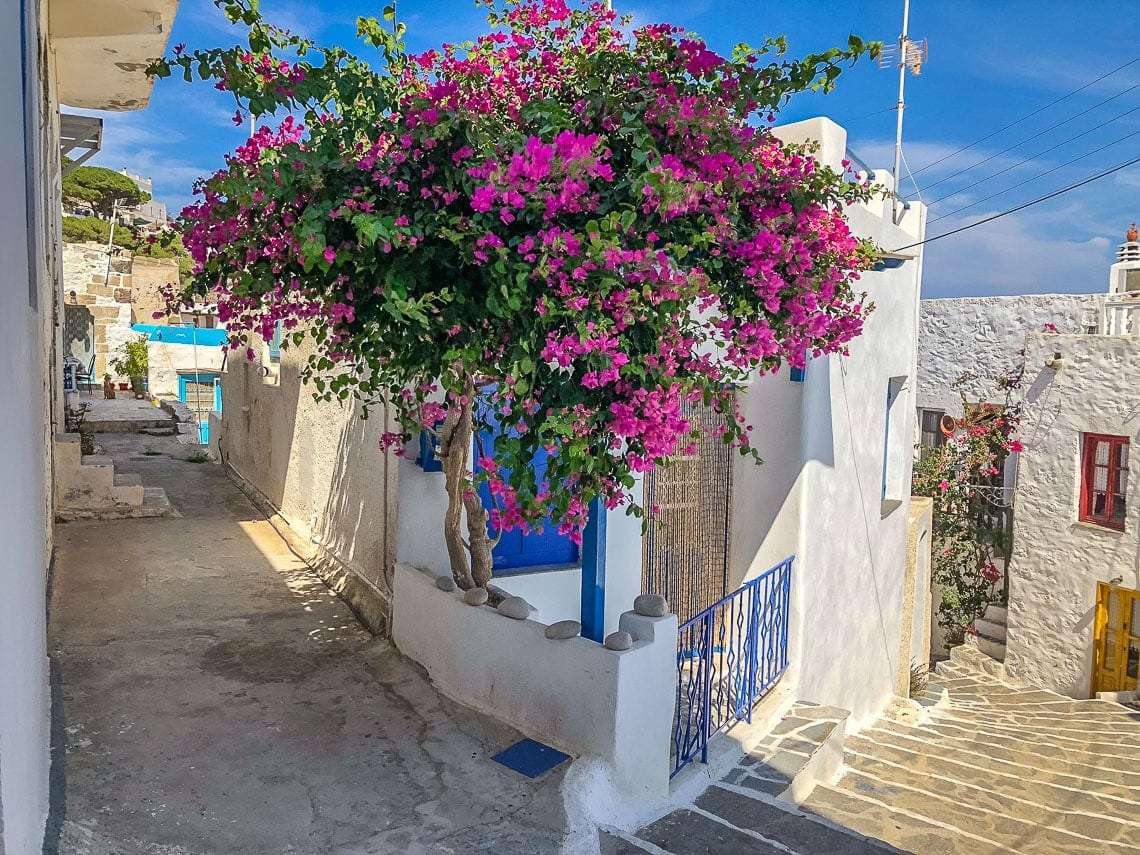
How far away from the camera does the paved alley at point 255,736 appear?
357 cm

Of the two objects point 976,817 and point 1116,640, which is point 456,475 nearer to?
point 976,817

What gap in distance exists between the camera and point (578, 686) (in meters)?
4.30

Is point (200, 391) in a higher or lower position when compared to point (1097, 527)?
higher

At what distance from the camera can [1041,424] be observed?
1316 centimetres

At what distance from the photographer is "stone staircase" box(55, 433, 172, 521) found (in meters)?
8.59

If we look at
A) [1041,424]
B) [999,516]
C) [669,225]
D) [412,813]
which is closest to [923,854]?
[412,813]

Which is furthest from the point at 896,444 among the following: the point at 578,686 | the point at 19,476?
the point at 19,476

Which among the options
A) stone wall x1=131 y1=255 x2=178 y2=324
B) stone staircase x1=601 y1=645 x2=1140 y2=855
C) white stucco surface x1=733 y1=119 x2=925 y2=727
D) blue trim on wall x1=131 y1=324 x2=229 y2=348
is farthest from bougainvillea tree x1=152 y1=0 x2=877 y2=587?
stone wall x1=131 y1=255 x2=178 y2=324

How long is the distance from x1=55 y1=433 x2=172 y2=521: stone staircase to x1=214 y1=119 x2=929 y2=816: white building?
1416 millimetres

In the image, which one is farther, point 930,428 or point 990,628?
point 930,428

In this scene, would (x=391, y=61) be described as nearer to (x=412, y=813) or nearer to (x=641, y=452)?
(x=641, y=452)

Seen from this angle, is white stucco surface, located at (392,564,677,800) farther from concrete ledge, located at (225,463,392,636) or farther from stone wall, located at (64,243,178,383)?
stone wall, located at (64,243,178,383)

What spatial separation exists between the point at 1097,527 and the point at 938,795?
7.76 m

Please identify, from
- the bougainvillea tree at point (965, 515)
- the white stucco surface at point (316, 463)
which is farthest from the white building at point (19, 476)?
the bougainvillea tree at point (965, 515)
